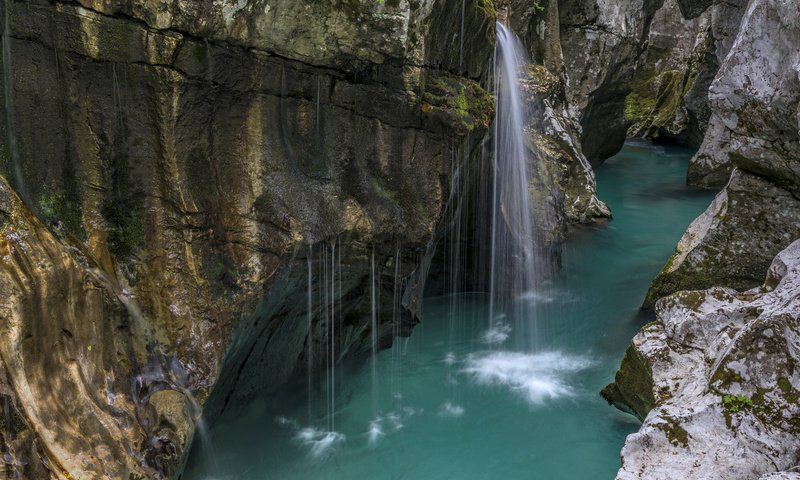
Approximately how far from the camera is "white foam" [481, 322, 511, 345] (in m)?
11.0

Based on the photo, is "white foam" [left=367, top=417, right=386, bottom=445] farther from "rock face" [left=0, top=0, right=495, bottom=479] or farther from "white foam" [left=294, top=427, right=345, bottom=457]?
"rock face" [left=0, top=0, right=495, bottom=479]

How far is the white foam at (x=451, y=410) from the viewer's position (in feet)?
29.5

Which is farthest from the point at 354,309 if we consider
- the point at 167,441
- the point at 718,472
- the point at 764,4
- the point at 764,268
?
the point at 764,4

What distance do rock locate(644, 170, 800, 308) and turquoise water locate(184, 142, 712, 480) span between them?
5.66 ft

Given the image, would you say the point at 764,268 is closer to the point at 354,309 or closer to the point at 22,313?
the point at 354,309

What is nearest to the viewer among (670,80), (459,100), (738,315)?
(738,315)

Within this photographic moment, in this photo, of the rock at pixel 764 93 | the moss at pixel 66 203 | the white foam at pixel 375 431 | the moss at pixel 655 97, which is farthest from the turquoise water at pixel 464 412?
the moss at pixel 655 97

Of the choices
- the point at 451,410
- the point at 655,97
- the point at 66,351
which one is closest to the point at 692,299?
the point at 451,410

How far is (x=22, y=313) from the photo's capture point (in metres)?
5.59

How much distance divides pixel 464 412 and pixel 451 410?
176 millimetres

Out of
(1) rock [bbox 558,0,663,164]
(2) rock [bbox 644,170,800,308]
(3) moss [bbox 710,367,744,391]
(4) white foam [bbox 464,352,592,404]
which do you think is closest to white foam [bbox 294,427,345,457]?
(4) white foam [bbox 464,352,592,404]

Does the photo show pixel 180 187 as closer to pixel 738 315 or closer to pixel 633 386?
pixel 633 386

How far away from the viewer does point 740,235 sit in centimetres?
971

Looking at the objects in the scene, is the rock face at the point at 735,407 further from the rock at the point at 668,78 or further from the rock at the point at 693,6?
the rock at the point at 668,78
